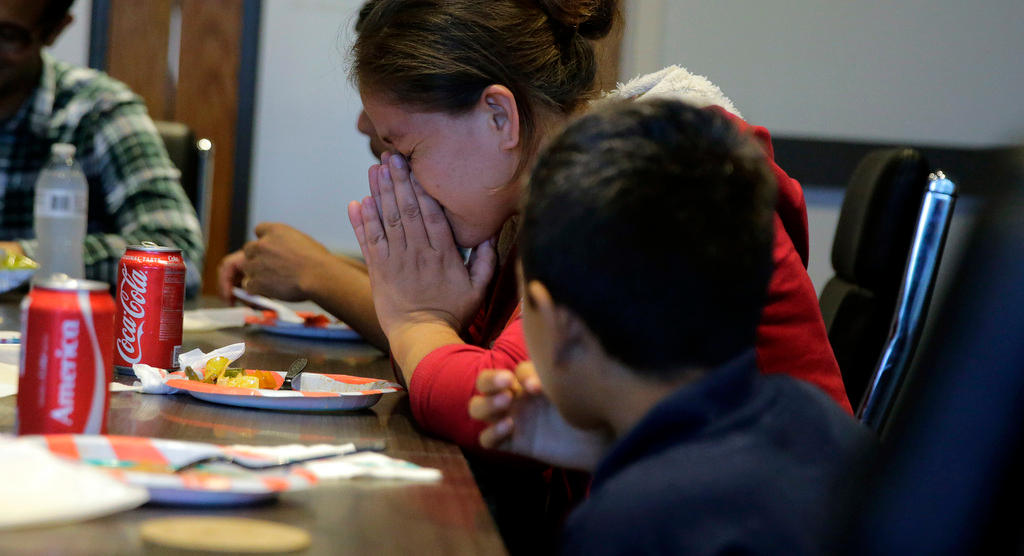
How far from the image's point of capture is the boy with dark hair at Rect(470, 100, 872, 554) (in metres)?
0.57

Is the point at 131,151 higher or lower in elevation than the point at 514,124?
lower

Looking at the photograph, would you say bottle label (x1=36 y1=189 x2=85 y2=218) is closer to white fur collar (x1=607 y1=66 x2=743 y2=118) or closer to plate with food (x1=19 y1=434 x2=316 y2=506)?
plate with food (x1=19 y1=434 x2=316 y2=506)

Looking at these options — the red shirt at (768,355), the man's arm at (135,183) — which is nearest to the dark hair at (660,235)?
the red shirt at (768,355)

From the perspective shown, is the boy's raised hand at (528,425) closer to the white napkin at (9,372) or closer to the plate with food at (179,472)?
the plate with food at (179,472)

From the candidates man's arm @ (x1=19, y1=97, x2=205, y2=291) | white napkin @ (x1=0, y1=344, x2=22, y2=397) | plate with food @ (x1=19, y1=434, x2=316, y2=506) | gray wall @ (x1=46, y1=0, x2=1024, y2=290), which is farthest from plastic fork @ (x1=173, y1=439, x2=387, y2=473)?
gray wall @ (x1=46, y1=0, x2=1024, y2=290)

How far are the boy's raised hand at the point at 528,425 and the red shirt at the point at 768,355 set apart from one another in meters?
0.07

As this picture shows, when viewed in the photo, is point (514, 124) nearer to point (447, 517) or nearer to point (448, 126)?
point (448, 126)

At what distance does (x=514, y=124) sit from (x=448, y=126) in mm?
74

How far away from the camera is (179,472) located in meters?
0.66

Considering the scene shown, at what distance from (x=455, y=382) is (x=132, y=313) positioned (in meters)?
0.33

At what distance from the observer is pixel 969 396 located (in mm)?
365

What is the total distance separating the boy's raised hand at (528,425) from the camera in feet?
2.70

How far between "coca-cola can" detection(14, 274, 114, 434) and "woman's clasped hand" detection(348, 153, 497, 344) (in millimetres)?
458

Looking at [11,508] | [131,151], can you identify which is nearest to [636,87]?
[11,508]
